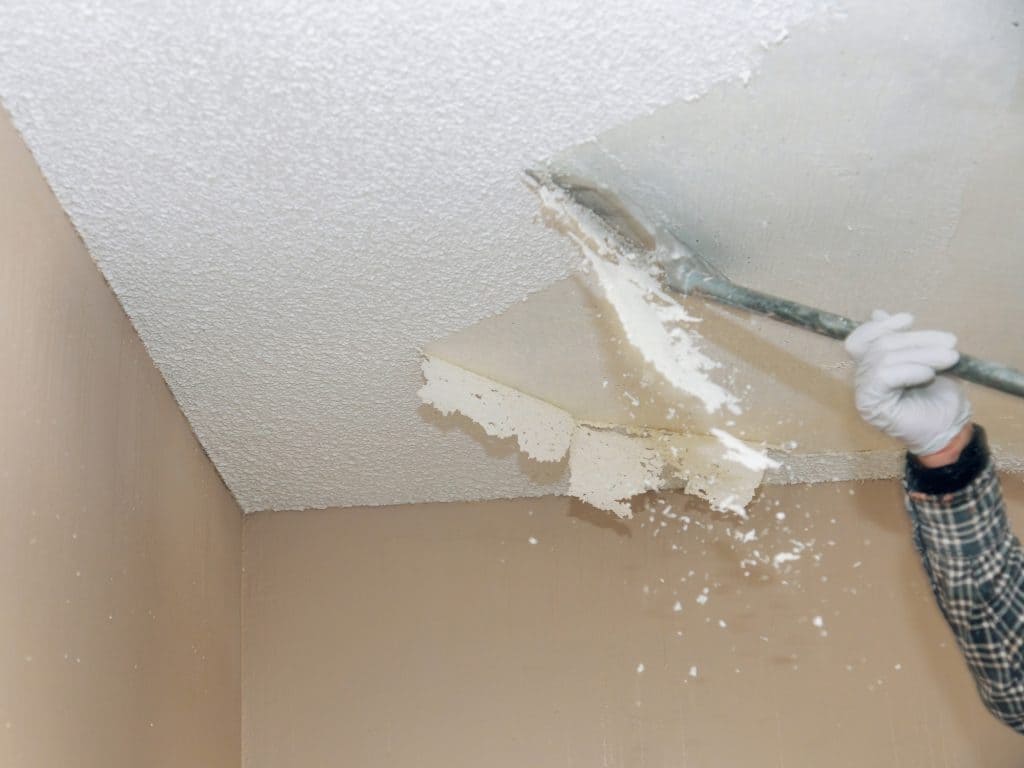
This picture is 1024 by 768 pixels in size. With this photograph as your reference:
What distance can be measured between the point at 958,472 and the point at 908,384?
6.4 inches

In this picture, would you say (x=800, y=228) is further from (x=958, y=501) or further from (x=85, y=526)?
(x=85, y=526)

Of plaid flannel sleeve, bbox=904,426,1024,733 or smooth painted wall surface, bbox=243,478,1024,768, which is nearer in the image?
plaid flannel sleeve, bbox=904,426,1024,733

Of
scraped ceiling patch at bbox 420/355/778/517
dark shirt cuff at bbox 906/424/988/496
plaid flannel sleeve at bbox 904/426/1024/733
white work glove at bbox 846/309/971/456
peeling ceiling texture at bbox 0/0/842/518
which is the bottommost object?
plaid flannel sleeve at bbox 904/426/1024/733

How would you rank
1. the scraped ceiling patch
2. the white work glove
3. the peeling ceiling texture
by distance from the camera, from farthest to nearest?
the scraped ceiling patch, the white work glove, the peeling ceiling texture

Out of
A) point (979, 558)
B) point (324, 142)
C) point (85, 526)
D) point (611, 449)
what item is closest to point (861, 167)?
point (979, 558)

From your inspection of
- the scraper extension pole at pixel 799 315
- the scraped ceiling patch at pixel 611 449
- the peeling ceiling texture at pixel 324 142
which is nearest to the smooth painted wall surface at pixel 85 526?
the peeling ceiling texture at pixel 324 142

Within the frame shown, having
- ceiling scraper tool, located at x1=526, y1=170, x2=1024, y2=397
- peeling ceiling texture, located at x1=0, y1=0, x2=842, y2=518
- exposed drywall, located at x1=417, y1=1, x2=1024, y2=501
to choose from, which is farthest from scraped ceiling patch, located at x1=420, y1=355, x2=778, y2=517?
ceiling scraper tool, located at x1=526, y1=170, x2=1024, y2=397

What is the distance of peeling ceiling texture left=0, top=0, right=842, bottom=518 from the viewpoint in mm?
Answer: 1342

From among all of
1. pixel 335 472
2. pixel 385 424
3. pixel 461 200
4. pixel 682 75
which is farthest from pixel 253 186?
pixel 335 472

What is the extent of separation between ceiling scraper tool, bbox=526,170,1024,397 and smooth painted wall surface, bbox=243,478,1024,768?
1.01m

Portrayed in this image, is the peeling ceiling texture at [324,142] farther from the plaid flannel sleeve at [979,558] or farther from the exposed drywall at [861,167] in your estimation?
the plaid flannel sleeve at [979,558]

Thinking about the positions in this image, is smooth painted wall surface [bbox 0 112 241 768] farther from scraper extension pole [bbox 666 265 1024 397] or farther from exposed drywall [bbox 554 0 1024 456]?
scraper extension pole [bbox 666 265 1024 397]

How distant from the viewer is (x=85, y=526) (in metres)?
1.65

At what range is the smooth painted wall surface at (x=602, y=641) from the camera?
2412 mm
